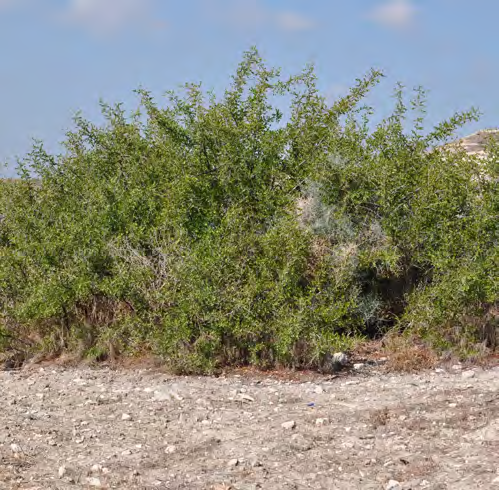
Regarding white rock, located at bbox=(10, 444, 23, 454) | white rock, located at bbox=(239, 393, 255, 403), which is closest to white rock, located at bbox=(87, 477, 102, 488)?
white rock, located at bbox=(10, 444, 23, 454)

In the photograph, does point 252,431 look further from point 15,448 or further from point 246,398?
point 15,448

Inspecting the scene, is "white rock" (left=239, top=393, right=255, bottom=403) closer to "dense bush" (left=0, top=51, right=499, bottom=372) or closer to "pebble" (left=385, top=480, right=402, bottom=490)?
"dense bush" (left=0, top=51, right=499, bottom=372)

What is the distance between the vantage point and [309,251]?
874 cm

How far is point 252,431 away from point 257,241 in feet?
9.48

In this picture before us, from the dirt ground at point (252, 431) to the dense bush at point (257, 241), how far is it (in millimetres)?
615

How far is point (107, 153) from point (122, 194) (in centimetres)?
143

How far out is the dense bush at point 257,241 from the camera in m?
8.23

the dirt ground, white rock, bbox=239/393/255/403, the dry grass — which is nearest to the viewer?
the dirt ground

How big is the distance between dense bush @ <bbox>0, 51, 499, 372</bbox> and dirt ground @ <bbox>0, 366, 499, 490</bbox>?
615 millimetres

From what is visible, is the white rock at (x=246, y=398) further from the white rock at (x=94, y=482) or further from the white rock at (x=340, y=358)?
the white rock at (x=94, y=482)

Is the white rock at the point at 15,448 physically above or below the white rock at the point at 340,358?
below

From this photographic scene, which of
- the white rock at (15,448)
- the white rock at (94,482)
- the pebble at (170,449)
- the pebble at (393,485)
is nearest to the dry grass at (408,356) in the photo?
the pebble at (170,449)

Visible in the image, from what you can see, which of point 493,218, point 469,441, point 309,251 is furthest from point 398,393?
point 493,218

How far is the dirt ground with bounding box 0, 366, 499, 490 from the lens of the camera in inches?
205
